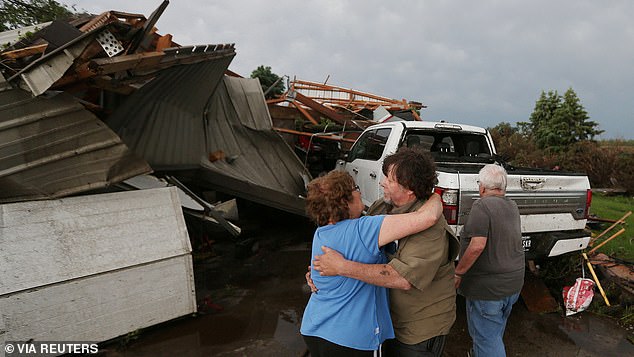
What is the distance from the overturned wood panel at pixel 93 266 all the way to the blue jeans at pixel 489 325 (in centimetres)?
253

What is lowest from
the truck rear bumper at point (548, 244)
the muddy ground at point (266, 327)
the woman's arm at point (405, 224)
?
the muddy ground at point (266, 327)

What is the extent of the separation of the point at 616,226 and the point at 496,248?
5.33 m

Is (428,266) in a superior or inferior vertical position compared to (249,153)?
inferior

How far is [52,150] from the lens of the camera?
2.71m

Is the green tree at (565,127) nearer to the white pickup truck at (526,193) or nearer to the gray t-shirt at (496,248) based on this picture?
the white pickup truck at (526,193)

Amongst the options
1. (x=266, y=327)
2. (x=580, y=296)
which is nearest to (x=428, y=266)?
(x=266, y=327)

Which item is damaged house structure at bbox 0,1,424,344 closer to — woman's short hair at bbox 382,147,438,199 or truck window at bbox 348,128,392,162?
woman's short hair at bbox 382,147,438,199

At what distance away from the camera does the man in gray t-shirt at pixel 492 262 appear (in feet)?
6.98

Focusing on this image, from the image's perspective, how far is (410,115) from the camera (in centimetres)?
809

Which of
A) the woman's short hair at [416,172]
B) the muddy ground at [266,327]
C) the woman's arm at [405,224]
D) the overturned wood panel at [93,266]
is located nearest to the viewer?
the woman's arm at [405,224]

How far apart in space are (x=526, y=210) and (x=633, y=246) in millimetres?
3096

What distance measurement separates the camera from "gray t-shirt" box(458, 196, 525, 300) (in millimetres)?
2131

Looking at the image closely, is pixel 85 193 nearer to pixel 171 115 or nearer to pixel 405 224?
pixel 171 115

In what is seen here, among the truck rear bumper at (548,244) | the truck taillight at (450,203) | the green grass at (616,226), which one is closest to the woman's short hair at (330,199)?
the truck taillight at (450,203)
